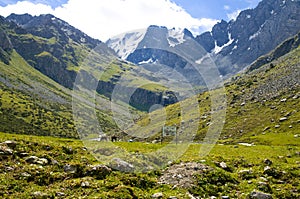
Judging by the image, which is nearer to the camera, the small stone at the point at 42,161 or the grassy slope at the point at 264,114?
the small stone at the point at 42,161

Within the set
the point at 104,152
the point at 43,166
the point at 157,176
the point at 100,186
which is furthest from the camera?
the point at 104,152

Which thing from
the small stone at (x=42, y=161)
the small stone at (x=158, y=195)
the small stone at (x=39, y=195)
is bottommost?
the small stone at (x=39, y=195)

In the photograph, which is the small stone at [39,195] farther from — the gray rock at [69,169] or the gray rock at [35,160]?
the gray rock at [35,160]

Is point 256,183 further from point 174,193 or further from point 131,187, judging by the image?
point 131,187

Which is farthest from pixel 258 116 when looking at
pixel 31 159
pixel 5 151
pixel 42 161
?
pixel 5 151

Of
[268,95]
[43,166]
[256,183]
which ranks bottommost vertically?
[43,166]

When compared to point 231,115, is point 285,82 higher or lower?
higher

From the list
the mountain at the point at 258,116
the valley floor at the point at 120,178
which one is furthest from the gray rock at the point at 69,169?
the mountain at the point at 258,116

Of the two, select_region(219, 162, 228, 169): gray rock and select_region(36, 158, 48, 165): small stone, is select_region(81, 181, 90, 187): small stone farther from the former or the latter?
select_region(219, 162, 228, 169): gray rock

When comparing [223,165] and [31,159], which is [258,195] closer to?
[223,165]

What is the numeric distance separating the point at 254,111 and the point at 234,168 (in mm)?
106423

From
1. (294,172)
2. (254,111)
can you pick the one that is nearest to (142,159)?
(294,172)

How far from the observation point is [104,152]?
103ft

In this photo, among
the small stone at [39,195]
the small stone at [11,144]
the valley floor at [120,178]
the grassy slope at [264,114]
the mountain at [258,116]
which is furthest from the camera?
the mountain at [258,116]
